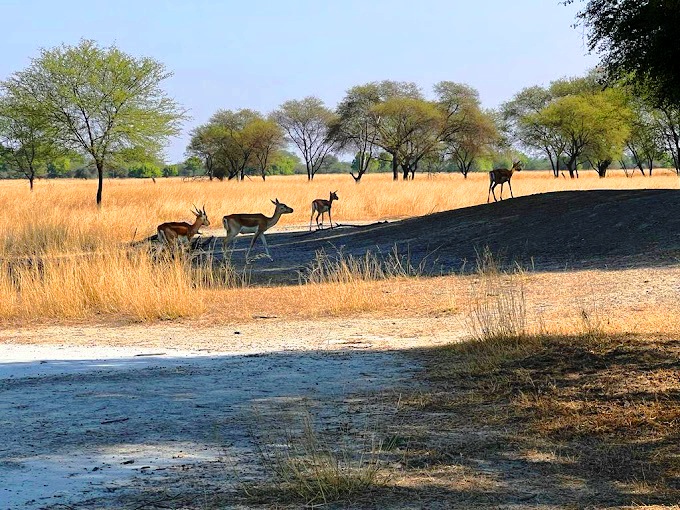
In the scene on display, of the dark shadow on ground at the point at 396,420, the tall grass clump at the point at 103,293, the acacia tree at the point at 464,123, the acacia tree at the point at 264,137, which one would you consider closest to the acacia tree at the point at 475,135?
the acacia tree at the point at 464,123

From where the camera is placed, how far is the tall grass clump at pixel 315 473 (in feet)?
15.7

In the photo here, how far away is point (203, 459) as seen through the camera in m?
5.54

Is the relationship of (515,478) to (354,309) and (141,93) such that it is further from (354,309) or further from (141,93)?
(141,93)

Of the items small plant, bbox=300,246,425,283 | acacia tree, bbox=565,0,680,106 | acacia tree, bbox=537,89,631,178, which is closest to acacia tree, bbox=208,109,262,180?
acacia tree, bbox=537,89,631,178

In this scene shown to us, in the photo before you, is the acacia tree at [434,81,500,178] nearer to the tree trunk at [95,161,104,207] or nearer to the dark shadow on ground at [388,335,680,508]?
the tree trunk at [95,161,104,207]

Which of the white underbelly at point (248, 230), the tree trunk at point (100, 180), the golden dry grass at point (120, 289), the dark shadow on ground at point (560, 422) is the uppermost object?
the tree trunk at point (100, 180)

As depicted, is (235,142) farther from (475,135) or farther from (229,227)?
(229,227)

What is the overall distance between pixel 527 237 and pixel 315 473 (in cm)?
1387

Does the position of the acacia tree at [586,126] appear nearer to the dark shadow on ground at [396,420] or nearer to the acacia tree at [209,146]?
the acacia tree at [209,146]

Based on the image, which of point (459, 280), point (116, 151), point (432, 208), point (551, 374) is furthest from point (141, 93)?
point (551, 374)

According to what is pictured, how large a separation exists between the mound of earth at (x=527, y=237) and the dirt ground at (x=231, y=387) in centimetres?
13

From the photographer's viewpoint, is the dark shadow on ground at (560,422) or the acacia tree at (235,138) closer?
the dark shadow on ground at (560,422)

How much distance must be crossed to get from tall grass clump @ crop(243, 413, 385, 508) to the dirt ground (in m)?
0.13

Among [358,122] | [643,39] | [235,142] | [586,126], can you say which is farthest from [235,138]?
[643,39]
